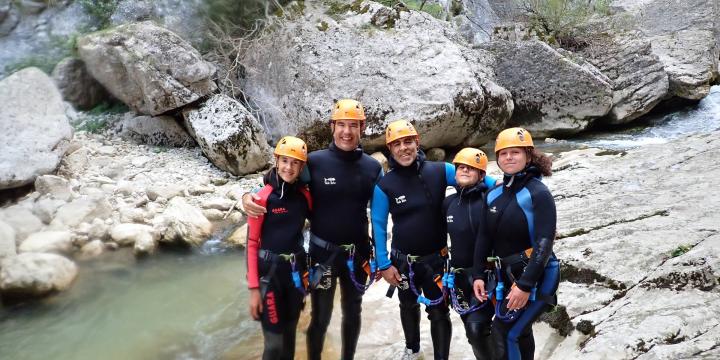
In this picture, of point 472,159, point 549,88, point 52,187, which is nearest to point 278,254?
point 472,159

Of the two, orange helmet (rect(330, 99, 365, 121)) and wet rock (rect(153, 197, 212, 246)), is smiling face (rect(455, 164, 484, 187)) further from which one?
wet rock (rect(153, 197, 212, 246))

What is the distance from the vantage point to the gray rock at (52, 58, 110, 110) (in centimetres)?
1059

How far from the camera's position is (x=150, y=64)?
31.7 feet

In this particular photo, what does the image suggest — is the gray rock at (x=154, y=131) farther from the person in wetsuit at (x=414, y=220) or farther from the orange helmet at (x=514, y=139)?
the orange helmet at (x=514, y=139)

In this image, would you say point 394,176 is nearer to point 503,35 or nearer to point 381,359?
point 381,359

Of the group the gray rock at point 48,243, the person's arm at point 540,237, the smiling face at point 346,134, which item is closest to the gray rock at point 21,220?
the gray rock at point 48,243

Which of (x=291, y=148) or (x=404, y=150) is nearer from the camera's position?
(x=291, y=148)

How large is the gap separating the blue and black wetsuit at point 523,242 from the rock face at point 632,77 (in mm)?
11117

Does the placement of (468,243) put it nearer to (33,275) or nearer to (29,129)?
(33,275)

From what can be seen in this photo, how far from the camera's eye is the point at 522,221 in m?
2.94

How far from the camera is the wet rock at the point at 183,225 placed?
7.53 metres

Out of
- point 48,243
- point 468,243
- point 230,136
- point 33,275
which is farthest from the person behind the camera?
point 230,136

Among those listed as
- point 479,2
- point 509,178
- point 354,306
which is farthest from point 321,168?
point 479,2

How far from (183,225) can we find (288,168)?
4.86m
